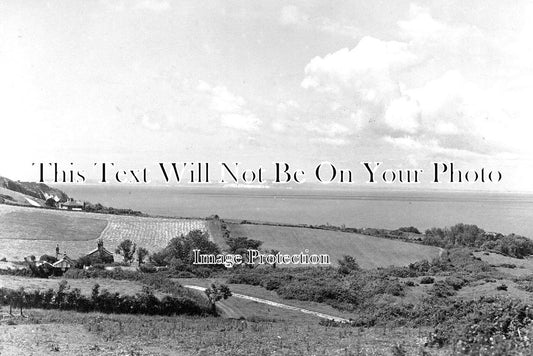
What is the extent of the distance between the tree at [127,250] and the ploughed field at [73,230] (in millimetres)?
458

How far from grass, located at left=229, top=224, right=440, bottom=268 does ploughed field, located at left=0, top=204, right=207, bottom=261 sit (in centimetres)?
501

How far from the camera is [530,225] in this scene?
5972 centimetres

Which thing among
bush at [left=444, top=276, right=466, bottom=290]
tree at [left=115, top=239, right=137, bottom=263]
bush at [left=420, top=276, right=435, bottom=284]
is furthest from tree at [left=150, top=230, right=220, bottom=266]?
bush at [left=444, top=276, right=466, bottom=290]

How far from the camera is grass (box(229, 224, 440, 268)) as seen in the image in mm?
32594

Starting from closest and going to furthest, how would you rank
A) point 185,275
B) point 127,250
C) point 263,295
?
1. point 263,295
2. point 185,275
3. point 127,250

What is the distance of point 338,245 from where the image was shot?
Result: 34906 mm

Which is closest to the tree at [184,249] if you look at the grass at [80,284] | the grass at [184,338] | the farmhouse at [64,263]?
the grass at [80,284]

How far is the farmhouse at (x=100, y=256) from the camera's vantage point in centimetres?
2581

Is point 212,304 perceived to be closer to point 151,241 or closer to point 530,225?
point 151,241

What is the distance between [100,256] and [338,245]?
699 inches

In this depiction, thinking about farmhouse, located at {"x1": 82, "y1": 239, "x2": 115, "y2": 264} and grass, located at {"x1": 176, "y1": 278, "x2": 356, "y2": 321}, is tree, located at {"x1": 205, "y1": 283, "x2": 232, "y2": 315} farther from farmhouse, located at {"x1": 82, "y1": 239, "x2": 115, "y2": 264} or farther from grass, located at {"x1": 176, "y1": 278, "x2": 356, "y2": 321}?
farmhouse, located at {"x1": 82, "y1": 239, "x2": 115, "y2": 264}

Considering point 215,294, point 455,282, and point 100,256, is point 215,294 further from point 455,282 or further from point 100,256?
point 455,282

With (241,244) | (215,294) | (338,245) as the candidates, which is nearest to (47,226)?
(241,244)

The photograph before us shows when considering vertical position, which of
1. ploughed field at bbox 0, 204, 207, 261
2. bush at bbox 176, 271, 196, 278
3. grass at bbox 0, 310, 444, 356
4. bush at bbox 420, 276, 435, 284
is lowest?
bush at bbox 420, 276, 435, 284
